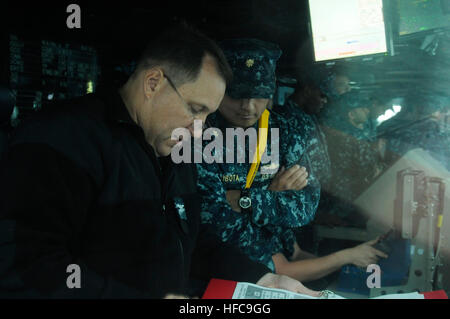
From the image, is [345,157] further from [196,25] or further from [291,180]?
[196,25]

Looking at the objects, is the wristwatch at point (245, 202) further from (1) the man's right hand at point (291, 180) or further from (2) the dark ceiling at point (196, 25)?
(2) the dark ceiling at point (196, 25)

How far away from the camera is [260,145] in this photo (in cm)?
205

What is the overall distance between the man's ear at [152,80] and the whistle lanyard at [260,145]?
860 mm

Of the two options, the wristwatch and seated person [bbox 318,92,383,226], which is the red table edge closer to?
the wristwatch

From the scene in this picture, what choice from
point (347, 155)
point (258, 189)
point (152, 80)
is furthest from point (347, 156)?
point (152, 80)

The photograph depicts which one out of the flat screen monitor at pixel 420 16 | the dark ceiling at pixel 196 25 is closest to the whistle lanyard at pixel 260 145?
the dark ceiling at pixel 196 25

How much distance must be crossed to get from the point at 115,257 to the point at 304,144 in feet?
4.83

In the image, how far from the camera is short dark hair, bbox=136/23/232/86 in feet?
4.30

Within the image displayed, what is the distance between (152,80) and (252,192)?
2.87 ft

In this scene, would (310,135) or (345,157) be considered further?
(345,157)

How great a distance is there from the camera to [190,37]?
1.36m

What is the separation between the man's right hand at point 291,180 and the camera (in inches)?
→ 78.6

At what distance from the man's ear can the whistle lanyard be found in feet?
2.82
